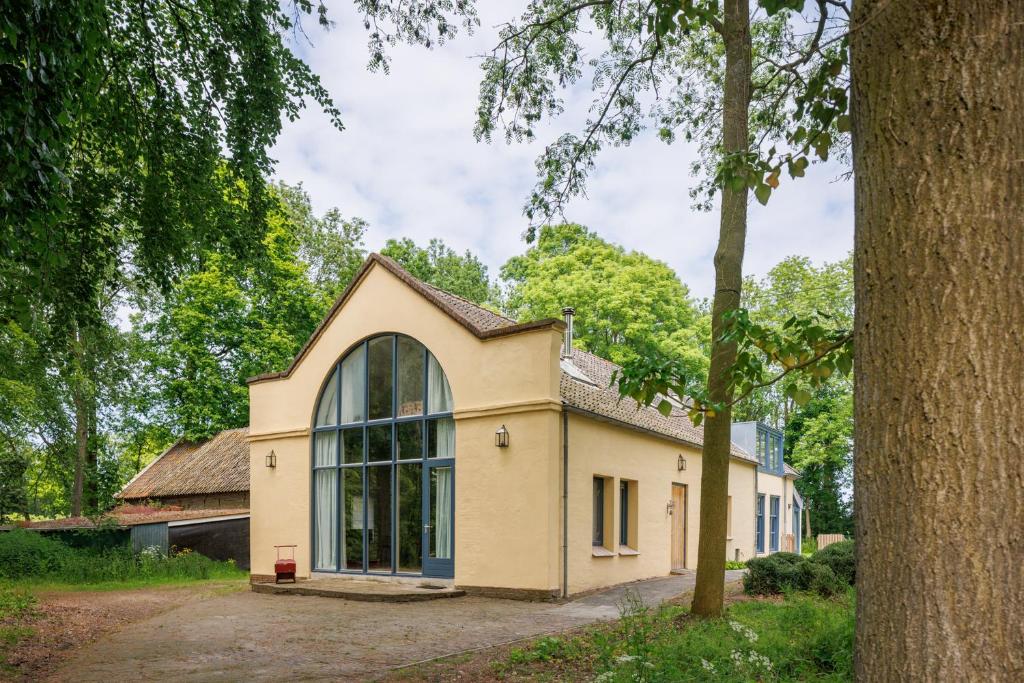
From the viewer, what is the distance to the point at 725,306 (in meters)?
9.24

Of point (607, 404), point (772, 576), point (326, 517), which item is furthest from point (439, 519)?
point (772, 576)

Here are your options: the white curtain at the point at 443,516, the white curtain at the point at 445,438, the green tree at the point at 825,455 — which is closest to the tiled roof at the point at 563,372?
the white curtain at the point at 445,438

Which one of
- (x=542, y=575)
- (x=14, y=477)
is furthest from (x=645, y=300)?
(x=14, y=477)

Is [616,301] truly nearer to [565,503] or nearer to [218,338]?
[218,338]

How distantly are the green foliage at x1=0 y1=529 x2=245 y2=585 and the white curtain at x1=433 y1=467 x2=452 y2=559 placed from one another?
8.28 meters

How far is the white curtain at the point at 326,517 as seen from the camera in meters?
16.7

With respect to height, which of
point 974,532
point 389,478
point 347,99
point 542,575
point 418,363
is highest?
point 347,99

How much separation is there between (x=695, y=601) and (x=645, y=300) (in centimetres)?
2217

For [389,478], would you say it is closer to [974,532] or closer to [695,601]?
[695,601]

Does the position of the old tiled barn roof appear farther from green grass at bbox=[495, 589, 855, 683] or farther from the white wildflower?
the white wildflower

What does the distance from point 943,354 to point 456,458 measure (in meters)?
12.7

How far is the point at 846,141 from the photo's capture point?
7996mm

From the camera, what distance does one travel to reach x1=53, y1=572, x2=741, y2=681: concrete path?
7.75 meters

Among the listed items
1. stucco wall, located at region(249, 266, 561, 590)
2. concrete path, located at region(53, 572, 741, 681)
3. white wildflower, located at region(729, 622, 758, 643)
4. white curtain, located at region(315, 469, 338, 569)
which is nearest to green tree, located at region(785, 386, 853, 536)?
concrete path, located at region(53, 572, 741, 681)
